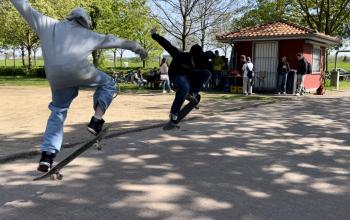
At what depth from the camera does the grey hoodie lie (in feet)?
16.8

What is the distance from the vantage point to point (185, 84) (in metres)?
9.00

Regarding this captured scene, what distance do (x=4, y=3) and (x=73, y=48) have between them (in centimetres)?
2521

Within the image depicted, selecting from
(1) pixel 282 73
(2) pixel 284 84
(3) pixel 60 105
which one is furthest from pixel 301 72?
(3) pixel 60 105

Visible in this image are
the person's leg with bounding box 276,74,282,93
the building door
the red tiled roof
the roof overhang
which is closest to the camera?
the person's leg with bounding box 276,74,282,93

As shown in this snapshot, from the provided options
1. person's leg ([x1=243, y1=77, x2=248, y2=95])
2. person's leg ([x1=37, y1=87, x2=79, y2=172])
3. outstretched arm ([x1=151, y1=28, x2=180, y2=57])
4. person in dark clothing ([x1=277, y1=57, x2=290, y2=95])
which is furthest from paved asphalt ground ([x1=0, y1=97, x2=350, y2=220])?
person in dark clothing ([x1=277, y1=57, x2=290, y2=95])

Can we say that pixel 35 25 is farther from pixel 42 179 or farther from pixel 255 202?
pixel 255 202

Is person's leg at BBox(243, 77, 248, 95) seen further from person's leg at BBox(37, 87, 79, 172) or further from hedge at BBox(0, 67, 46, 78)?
hedge at BBox(0, 67, 46, 78)

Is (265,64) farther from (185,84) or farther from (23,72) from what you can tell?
(23,72)

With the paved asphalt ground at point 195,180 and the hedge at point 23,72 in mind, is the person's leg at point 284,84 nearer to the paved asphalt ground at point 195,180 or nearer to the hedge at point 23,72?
the paved asphalt ground at point 195,180

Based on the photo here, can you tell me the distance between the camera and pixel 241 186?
18.3 feet

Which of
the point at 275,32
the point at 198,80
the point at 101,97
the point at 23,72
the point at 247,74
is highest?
the point at 275,32

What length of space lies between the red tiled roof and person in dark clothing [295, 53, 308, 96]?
133cm

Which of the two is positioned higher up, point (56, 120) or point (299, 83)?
point (299, 83)

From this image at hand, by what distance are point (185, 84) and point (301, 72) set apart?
1393 cm
